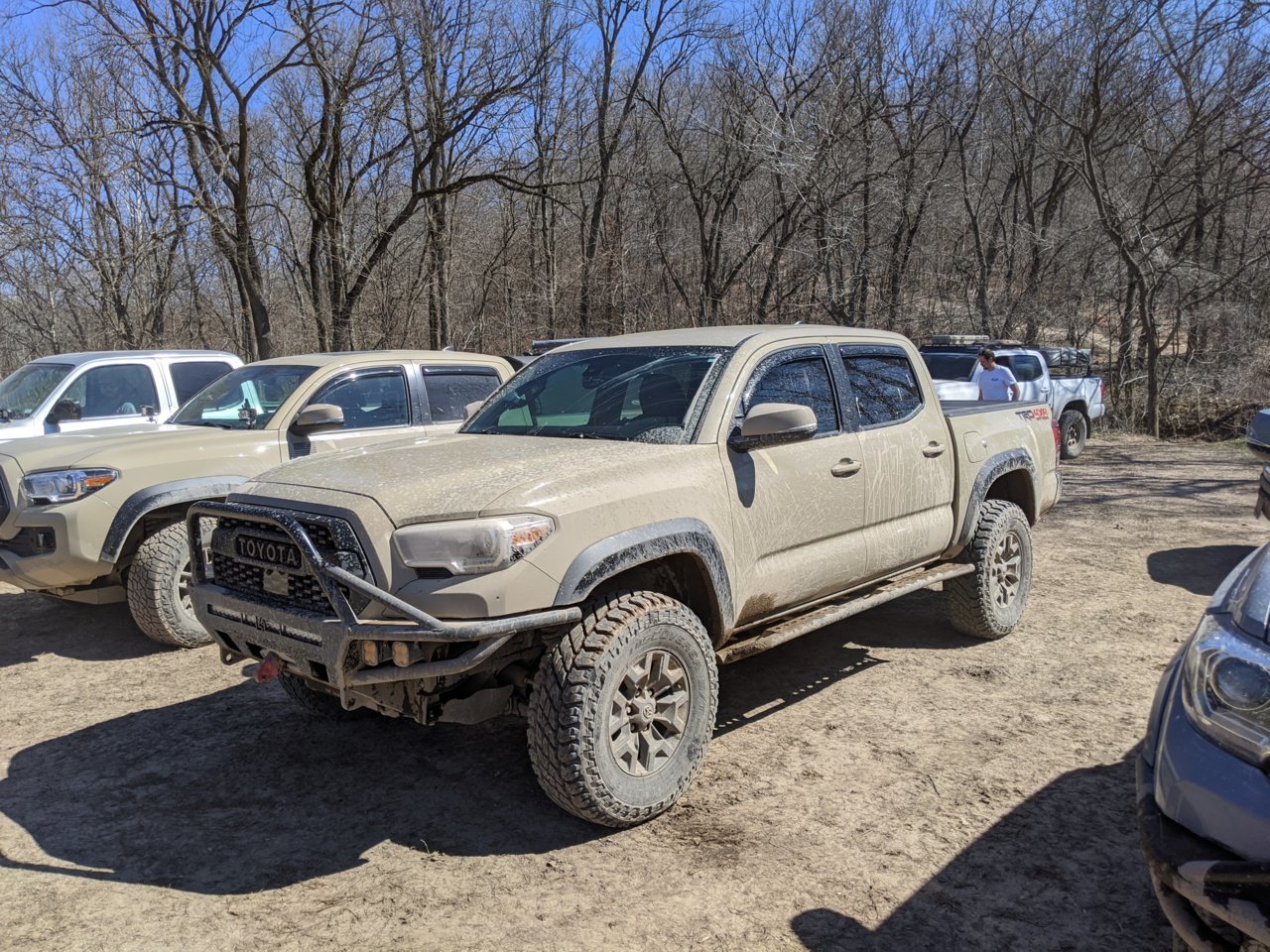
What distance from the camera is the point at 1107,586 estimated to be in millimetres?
7094

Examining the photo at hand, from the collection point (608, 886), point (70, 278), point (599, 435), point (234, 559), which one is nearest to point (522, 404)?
point (599, 435)

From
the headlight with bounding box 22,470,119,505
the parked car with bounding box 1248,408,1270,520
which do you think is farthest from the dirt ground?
the parked car with bounding box 1248,408,1270,520

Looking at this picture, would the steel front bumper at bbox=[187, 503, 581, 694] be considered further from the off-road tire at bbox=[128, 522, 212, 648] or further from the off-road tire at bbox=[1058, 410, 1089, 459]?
the off-road tire at bbox=[1058, 410, 1089, 459]

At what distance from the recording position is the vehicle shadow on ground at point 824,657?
495 centimetres

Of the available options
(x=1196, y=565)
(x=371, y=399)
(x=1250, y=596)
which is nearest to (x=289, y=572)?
(x=1250, y=596)

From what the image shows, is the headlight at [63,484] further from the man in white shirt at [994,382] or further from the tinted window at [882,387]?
the man in white shirt at [994,382]

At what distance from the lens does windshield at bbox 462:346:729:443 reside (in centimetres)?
422

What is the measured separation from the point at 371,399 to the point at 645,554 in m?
4.01

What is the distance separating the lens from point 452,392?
7.41m

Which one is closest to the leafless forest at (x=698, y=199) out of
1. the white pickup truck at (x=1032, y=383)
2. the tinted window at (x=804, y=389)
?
the white pickup truck at (x=1032, y=383)

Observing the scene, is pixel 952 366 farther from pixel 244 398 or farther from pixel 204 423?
pixel 204 423

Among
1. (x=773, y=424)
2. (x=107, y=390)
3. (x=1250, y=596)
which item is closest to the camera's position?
(x=1250, y=596)

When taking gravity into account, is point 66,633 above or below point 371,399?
below

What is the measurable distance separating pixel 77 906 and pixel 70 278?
2444cm
